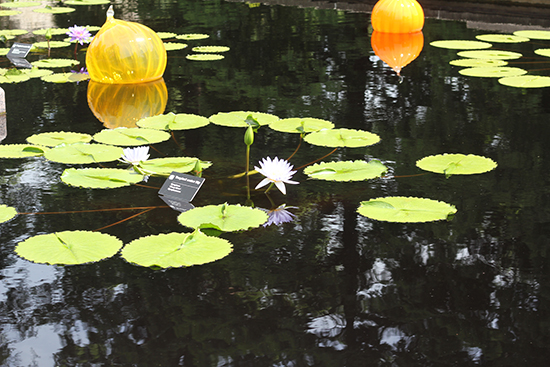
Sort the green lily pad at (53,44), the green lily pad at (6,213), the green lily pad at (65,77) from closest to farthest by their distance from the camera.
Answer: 1. the green lily pad at (6,213)
2. the green lily pad at (65,77)
3. the green lily pad at (53,44)

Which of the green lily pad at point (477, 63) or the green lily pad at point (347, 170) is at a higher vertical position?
the green lily pad at point (477, 63)

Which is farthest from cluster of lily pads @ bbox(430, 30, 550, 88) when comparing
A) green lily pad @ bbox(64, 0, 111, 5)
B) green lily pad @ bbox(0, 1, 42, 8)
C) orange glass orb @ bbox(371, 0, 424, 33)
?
green lily pad @ bbox(0, 1, 42, 8)

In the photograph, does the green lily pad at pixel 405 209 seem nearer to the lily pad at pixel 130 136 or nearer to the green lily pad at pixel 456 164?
the green lily pad at pixel 456 164

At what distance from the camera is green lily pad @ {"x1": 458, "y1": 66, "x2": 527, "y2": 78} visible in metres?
4.46

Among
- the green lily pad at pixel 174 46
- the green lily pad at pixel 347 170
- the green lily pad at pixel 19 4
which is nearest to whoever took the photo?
the green lily pad at pixel 347 170

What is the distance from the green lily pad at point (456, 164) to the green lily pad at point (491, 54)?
7.78 ft

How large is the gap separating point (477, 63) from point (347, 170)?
256 centimetres

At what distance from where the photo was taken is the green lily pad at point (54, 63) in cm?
499

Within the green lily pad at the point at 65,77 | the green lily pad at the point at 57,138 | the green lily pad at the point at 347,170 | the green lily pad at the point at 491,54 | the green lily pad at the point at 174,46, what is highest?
the green lily pad at the point at 174,46

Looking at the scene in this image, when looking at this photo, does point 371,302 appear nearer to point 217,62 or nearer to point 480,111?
point 480,111

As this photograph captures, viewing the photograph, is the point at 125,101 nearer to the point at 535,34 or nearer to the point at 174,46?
the point at 174,46

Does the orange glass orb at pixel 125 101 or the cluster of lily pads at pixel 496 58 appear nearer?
the orange glass orb at pixel 125 101

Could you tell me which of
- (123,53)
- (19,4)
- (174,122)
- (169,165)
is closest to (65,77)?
(123,53)

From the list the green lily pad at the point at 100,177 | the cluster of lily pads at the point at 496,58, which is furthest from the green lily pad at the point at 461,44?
the green lily pad at the point at 100,177
